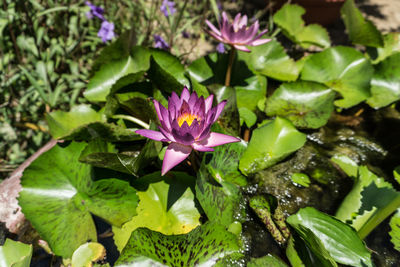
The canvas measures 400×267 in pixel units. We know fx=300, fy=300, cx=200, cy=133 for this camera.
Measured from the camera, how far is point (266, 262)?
1104 millimetres

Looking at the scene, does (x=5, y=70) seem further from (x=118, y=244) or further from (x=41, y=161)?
(x=118, y=244)

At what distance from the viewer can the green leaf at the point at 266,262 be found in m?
1.10

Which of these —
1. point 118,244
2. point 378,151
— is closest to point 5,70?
point 118,244

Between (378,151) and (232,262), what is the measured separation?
1114 mm

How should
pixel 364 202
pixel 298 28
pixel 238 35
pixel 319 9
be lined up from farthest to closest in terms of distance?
pixel 319 9 < pixel 298 28 < pixel 238 35 < pixel 364 202

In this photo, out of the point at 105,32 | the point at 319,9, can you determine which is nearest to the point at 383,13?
the point at 319,9

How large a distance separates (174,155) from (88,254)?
55 centimetres

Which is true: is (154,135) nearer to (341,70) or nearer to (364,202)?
(364,202)

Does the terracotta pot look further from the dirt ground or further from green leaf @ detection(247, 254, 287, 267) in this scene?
green leaf @ detection(247, 254, 287, 267)

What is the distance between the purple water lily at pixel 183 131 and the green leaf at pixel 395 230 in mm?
669

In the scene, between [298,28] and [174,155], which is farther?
[298,28]

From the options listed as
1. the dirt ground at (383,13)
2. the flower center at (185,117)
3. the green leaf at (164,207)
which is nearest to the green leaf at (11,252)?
the green leaf at (164,207)

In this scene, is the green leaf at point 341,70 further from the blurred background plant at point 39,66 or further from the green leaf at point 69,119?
the green leaf at point 69,119

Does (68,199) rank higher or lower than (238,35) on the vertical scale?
lower
